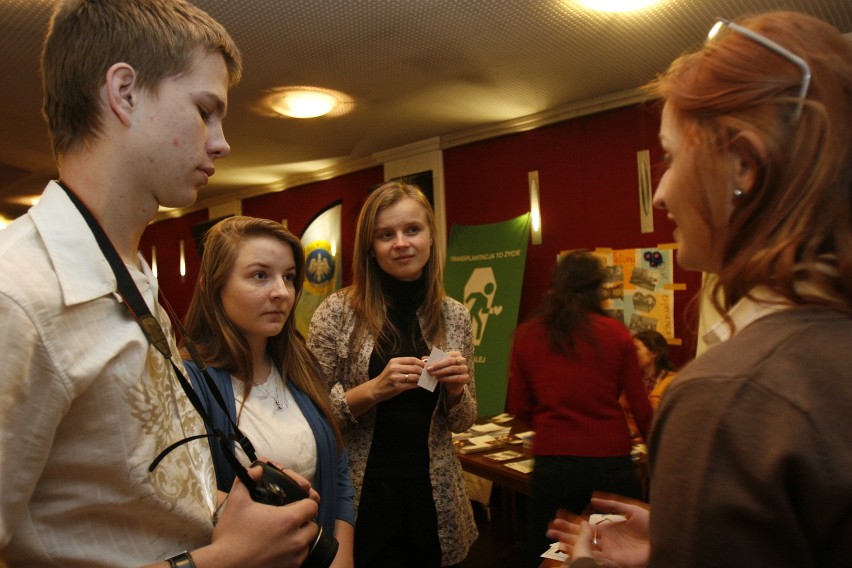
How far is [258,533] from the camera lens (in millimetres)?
915

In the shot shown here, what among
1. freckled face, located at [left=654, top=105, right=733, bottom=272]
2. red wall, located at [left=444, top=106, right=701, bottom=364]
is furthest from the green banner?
freckled face, located at [left=654, top=105, right=733, bottom=272]

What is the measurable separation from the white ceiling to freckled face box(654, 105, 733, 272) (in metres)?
2.24

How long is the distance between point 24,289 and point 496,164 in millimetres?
4731

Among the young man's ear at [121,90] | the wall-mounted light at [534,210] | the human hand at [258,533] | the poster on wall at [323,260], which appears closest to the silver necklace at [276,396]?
the human hand at [258,533]

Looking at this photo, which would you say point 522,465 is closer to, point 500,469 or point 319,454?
point 500,469

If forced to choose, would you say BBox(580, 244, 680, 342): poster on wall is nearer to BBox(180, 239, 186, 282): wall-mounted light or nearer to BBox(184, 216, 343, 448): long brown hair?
BBox(184, 216, 343, 448): long brown hair

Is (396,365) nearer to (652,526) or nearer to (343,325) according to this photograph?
(343,325)

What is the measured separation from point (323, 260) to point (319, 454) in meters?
4.83

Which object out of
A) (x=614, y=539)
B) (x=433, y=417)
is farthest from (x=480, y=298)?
(x=614, y=539)

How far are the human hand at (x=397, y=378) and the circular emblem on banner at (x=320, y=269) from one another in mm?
4414

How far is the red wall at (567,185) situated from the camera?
426 cm

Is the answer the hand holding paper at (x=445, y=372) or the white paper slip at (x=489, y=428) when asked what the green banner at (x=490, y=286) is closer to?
the white paper slip at (x=489, y=428)

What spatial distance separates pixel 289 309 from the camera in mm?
1725

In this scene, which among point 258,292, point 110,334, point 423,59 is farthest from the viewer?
point 423,59
